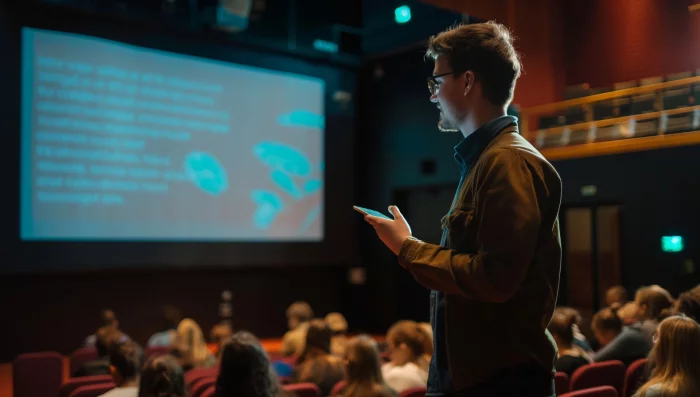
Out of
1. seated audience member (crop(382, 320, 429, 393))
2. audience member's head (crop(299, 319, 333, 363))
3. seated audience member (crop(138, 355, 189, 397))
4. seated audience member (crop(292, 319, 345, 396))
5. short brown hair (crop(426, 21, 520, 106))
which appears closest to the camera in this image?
short brown hair (crop(426, 21, 520, 106))

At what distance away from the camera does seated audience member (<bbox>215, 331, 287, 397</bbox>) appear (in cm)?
237

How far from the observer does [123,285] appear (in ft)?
29.5

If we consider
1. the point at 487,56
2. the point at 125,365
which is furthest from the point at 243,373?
the point at 487,56

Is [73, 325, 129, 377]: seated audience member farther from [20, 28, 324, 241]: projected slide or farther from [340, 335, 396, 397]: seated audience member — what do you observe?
[20, 28, 324, 241]: projected slide

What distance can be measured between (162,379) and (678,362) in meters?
2.06

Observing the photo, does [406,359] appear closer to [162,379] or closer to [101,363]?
[162,379]

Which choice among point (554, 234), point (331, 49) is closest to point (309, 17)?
point (331, 49)

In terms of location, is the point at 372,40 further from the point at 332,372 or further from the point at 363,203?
the point at 332,372

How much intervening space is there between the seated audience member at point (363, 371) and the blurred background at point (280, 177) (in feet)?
8.07

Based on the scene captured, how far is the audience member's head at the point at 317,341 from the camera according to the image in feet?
13.5

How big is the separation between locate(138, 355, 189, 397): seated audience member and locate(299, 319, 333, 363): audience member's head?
1535 millimetres

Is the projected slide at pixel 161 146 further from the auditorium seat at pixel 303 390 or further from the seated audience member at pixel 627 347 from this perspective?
the seated audience member at pixel 627 347

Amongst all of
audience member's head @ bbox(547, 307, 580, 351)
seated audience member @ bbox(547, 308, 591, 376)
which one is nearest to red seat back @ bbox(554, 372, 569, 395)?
seated audience member @ bbox(547, 308, 591, 376)

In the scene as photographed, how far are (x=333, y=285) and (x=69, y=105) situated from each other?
5316mm
